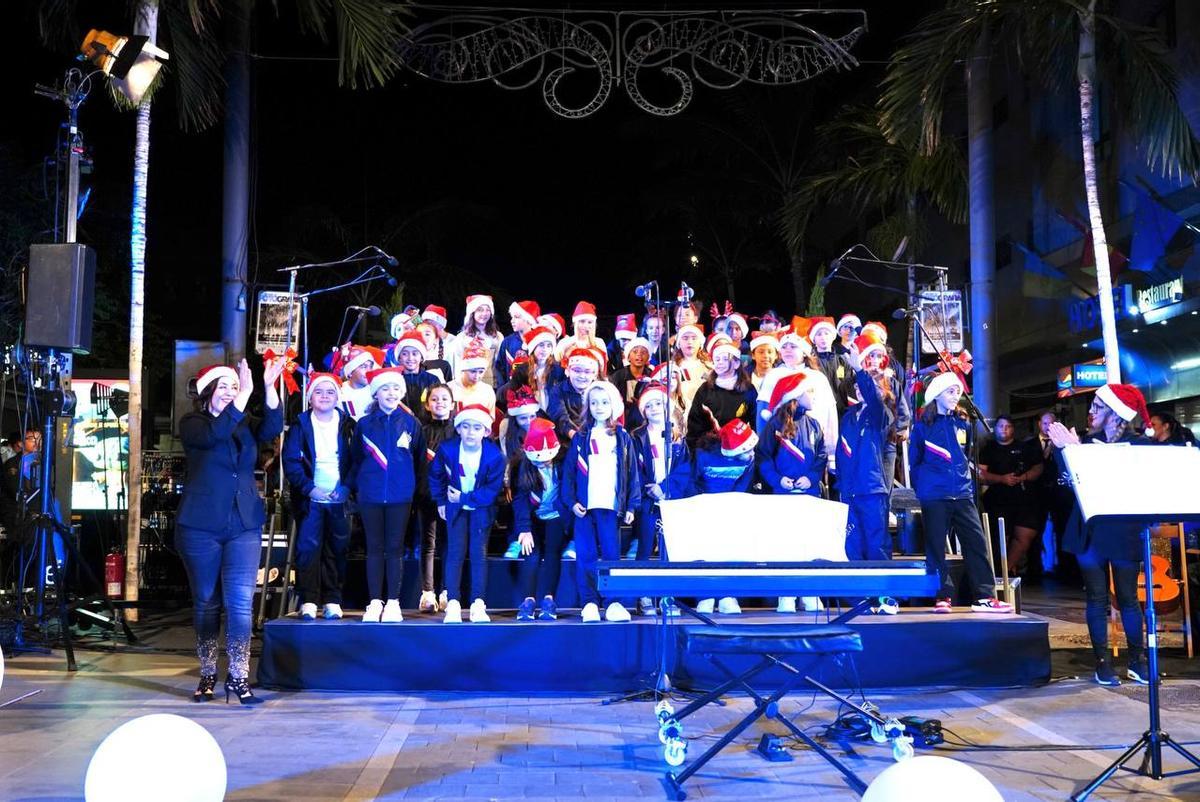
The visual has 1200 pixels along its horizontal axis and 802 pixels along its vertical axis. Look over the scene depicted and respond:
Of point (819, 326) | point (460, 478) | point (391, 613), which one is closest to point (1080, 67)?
point (819, 326)

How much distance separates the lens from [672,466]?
9.13 metres

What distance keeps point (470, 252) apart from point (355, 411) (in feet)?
56.0

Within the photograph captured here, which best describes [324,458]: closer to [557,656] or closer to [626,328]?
[557,656]

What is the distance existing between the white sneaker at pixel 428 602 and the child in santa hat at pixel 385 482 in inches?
14.3

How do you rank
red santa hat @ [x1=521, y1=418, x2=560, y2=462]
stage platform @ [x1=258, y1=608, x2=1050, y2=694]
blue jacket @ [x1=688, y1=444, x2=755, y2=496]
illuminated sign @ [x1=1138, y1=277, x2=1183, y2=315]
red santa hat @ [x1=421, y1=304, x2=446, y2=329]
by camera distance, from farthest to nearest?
illuminated sign @ [x1=1138, y1=277, x2=1183, y2=315] → red santa hat @ [x1=421, y1=304, x2=446, y2=329] → blue jacket @ [x1=688, y1=444, x2=755, y2=496] → red santa hat @ [x1=521, y1=418, x2=560, y2=462] → stage platform @ [x1=258, y1=608, x2=1050, y2=694]

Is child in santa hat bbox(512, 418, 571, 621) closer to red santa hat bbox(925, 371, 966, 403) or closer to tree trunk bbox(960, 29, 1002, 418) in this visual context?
red santa hat bbox(925, 371, 966, 403)

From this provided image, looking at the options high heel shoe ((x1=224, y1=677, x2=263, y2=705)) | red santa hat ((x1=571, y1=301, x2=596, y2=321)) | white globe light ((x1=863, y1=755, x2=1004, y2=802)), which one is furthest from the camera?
red santa hat ((x1=571, y1=301, x2=596, y2=321))

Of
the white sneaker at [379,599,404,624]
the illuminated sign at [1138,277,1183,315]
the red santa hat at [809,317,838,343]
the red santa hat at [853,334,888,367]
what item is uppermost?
the illuminated sign at [1138,277,1183,315]

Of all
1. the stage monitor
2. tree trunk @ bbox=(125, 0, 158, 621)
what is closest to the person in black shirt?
tree trunk @ bbox=(125, 0, 158, 621)

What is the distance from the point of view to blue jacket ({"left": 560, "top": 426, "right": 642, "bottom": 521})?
27.2 feet

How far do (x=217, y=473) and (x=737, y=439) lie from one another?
3.78 meters

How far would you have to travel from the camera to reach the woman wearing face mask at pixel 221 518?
7.17 m

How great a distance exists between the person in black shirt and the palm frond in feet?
10.6

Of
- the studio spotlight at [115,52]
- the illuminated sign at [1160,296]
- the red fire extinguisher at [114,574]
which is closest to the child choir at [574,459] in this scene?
the studio spotlight at [115,52]
